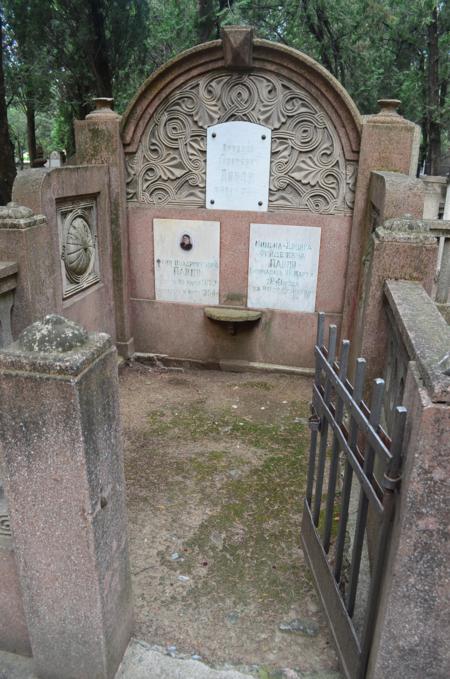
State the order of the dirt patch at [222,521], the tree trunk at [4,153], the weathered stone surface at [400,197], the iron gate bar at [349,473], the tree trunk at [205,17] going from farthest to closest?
the tree trunk at [205,17] < the tree trunk at [4,153] < the weathered stone surface at [400,197] < the dirt patch at [222,521] < the iron gate bar at [349,473]

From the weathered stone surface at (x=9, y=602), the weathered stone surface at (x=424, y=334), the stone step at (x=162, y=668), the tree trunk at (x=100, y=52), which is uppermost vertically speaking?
the tree trunk at (x=100, y=52)

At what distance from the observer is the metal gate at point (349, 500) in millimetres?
1771

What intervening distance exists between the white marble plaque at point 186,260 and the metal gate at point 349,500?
10.1 ft

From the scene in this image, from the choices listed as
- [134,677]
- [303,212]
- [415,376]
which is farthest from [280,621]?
[303,212]

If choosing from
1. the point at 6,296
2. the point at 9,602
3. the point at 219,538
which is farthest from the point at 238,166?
the point at 9,602

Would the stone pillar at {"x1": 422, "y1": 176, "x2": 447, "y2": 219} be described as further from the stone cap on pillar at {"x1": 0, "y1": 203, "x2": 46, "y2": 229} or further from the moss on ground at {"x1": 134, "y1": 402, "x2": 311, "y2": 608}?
the stone cap on pillar at {"x1": 0, "y1": 203, "x2": 46, "y2": 229}

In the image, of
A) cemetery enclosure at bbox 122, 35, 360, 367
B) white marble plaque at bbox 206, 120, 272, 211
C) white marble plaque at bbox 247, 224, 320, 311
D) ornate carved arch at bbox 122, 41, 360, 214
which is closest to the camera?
ornate carved arch at bbox 122, 41, 360, 214

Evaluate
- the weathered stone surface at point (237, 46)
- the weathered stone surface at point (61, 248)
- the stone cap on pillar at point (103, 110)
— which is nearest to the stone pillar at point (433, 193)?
the weathered stone surface at point (237, 46)

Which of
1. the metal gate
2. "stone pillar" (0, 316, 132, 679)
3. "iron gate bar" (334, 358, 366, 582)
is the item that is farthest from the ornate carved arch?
"stone pillar" (0, 316, 132, 679)

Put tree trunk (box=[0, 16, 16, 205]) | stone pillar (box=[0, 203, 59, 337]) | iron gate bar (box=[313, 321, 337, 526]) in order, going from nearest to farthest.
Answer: iron gate bar (box=[313, 321, 337, 526]) < stone pillar (box=[0, 203, 59, 337]) < tree trunk (box=[0, 16, 16, 205])

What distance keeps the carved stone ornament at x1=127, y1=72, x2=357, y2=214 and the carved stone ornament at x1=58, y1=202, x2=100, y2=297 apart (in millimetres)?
850

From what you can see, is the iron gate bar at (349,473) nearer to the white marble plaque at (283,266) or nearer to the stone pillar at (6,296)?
the stone pillar at (6,296)

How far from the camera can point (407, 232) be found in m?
3.13

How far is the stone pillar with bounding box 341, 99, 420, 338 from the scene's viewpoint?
15.9ft
